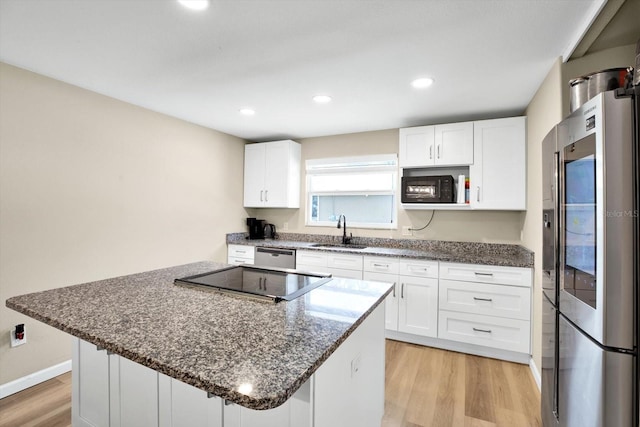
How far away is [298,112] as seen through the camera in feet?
10.4

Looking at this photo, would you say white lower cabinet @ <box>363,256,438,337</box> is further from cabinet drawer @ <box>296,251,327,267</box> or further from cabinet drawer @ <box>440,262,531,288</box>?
cabinet drawer @ <box>296,251,327,267</box>

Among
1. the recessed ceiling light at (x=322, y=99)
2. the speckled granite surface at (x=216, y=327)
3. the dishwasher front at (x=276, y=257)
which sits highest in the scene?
the recessed ceiling light at (x=322, y=99)

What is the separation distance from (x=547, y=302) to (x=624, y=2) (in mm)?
1501

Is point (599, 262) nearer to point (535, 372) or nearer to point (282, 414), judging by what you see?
point (282, 414)

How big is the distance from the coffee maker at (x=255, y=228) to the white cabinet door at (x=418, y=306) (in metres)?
2.19

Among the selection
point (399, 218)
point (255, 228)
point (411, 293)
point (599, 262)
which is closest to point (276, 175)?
point (255, 228)

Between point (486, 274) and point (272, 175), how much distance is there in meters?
2.78

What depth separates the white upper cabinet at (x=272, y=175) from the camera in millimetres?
4098

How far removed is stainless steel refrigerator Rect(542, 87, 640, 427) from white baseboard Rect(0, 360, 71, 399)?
338 cm

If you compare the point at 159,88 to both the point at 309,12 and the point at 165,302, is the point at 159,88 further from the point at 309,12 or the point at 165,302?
the point at 165,302

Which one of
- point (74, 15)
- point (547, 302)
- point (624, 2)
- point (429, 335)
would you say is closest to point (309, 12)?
point (74, 15)

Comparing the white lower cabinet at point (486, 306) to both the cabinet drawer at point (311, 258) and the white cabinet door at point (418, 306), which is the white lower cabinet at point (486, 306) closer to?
the white cabinet door at point (418, 306)

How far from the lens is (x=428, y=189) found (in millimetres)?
3262

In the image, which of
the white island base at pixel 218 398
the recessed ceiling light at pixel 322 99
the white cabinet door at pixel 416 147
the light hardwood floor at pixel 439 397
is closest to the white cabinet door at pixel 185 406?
the white island base at pixel 218 398
